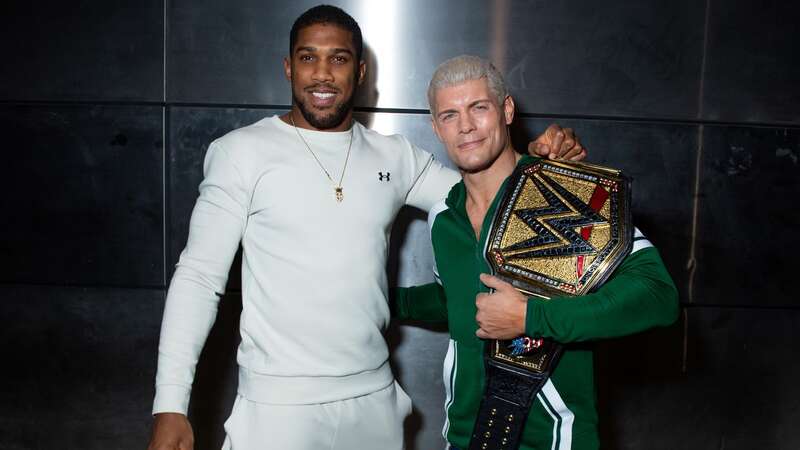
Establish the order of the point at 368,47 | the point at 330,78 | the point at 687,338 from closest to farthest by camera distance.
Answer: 1. the point at 330,78
2. the point at 368,47
3. the point at 687,338

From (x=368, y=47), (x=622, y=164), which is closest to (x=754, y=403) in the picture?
(x=622, y=164)

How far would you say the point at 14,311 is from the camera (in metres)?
3.07

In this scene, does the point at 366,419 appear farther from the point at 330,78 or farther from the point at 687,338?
the point at 687,338

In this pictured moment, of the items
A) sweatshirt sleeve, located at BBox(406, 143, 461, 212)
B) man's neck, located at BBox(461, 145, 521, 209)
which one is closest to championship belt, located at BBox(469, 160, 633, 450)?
man's neck, located at BBox(461, 145, 521, 209)

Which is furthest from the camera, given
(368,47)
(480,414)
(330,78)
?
(368,47)

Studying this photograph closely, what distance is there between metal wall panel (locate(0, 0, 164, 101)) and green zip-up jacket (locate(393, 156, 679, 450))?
1.65 meters

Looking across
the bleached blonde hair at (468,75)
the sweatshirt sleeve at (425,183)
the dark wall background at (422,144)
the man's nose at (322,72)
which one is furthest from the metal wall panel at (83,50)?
the bleached blonde hair at (468,75)

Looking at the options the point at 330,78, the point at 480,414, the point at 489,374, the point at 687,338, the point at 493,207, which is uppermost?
the point at 330,78

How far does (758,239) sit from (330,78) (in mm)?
2208

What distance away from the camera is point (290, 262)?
191 centimetres

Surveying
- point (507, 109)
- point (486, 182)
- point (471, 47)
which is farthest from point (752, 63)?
point (486, 182)

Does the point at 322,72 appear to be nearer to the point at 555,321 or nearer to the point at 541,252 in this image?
the point at 541,252

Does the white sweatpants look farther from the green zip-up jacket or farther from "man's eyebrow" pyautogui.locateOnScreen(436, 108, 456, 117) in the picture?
"man's eyebrow" pyautogui.locateOnScreen(436, 108, 456, 117)

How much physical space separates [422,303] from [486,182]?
0.58 m
